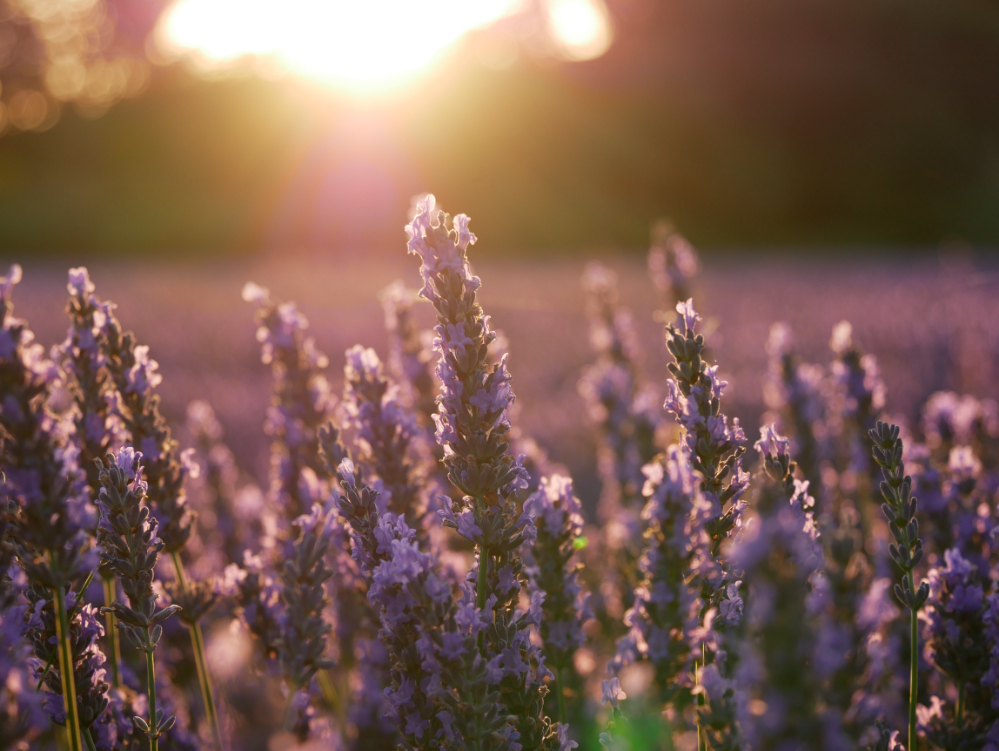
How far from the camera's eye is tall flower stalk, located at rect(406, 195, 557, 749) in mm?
1347

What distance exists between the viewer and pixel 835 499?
3035 millimetres

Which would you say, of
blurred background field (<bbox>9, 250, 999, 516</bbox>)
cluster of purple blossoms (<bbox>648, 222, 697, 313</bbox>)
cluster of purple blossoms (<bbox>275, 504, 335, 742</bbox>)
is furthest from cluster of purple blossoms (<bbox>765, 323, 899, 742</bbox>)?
cluster of purple blossoms (<bbox>275, 504, 335, 742</bbox>)

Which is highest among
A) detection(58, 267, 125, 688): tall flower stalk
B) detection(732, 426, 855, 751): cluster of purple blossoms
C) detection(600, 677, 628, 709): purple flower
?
detection(58, 267, 125, 688): tall flower stalk

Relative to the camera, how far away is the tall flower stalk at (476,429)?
135cm

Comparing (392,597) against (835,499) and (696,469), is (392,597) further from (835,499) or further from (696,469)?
(835,499)

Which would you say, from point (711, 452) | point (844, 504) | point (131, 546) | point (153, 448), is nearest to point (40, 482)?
point (131, 546)

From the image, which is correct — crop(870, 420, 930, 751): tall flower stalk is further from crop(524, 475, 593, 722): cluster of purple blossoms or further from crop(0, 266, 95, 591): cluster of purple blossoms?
crop(0, 266, 95, 591): cluster of purple blossoms

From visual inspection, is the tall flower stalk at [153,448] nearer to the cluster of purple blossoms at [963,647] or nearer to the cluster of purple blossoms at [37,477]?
the cluster of purple blossoms at [37,477]

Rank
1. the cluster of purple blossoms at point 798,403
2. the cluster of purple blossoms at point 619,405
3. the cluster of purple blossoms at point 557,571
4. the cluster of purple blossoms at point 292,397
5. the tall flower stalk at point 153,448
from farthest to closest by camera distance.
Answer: the cluster of purple blossoms at point 619,405 < the cluster of purple blossoms at point 798,403 < the cluster of purple blossoms at point 292,397 < the tall flower stalk at point 153,448 < the cluster of purple blossoms at point 557,571

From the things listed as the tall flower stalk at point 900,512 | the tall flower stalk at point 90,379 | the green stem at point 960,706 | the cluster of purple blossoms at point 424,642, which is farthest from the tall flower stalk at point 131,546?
the green stem at point 960,706

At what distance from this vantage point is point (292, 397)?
7.67 ft

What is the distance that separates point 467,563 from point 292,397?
31.2 inches

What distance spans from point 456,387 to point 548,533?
1.61ft

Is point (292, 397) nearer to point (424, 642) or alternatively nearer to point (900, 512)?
point (424, 642)
